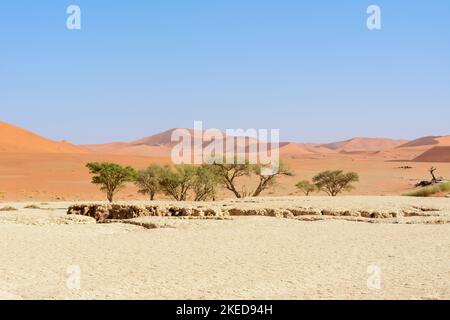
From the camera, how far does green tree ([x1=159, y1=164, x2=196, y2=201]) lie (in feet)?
101

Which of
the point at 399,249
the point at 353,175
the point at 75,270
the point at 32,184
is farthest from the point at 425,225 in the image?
the point at 32,184

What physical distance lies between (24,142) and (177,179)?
83.0 meters

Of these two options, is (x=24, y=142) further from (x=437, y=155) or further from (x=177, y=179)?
(x=177, y=179)

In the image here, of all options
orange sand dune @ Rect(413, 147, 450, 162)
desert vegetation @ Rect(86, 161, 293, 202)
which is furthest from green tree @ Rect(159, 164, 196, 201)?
orange sand dune @ Rect(413, 147, 450, 162)

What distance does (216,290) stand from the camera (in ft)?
29.5

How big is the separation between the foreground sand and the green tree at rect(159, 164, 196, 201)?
11676mm

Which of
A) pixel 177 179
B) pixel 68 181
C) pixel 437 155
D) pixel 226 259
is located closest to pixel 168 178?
pixel 177 179

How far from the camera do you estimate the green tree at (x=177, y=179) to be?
30859 millimetres

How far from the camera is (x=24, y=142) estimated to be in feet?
349

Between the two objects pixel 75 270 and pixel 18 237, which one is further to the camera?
pixel 18 237

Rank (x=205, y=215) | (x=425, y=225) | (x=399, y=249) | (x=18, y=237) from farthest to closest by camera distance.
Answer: (x=205, y=215), (x=425, y=225), (x=18, y=237), (x=399, y=249)

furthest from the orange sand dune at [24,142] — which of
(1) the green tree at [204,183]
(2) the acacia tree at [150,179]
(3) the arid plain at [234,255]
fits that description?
(3) the arid plain at [234,255]

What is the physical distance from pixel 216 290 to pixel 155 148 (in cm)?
18692
